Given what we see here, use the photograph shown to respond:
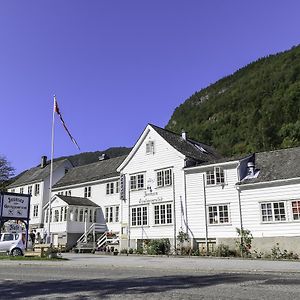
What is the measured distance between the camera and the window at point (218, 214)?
30.7 metres

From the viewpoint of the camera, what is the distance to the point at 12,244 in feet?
93.8

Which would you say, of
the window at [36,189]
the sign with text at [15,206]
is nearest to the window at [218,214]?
the sign with text at [15,206]

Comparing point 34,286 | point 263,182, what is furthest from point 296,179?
point 34,286

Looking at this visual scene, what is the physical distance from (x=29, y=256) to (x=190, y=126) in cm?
10678

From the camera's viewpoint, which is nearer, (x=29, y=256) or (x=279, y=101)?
(x=29, y=256)

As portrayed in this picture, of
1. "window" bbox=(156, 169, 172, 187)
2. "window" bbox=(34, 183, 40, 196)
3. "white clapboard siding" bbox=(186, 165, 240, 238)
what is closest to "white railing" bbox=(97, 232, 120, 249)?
"window" bbox=(156, 169, 172, 187)

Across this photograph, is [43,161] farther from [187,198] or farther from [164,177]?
[187,198]

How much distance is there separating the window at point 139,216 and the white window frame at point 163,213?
104cm

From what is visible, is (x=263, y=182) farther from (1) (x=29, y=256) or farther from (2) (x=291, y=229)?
(1) (x=29, y=256)

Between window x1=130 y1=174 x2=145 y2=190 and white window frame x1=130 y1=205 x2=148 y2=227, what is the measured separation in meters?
1.81

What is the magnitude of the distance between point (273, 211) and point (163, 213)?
32.4 ft

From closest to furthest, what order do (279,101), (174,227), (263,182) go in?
(263,182)
(174,227)
(279,101)

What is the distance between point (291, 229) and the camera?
89.4ft

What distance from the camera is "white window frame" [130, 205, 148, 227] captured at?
36.0 meters
